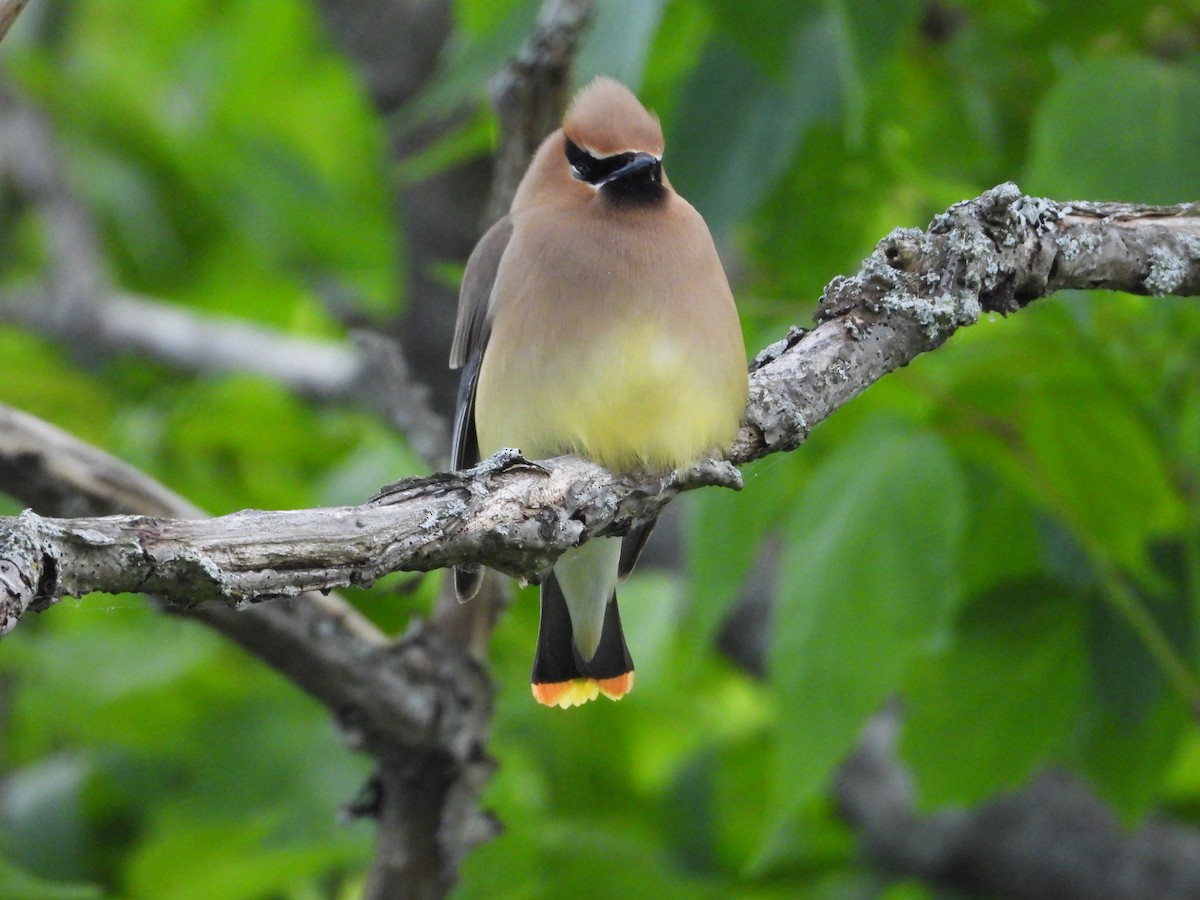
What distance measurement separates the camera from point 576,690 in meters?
3.30

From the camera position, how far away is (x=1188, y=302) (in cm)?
343

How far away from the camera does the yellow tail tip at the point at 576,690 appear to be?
3.30m

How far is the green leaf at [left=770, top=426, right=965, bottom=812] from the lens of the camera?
3205 mm

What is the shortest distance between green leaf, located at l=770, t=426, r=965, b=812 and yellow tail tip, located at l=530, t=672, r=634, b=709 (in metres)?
0.35

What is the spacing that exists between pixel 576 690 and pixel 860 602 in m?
0.64

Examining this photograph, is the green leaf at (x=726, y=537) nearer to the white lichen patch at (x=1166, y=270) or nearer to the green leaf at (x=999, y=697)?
the green leaf at (x=999, y=697)

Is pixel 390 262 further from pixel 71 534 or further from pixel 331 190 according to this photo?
pixel 71 534

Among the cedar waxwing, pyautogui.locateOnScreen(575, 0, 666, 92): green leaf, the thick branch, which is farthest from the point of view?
pyautogui.locateOnScreen(575, 0, 666, 92): green leaf

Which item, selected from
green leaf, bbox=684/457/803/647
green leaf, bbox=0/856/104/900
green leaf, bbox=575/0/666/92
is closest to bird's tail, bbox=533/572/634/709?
green leaf, bbox=684/457/803/647

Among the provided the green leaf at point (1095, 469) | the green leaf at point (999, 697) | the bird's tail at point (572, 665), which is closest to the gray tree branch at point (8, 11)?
the bird's tail at point (572, 665)

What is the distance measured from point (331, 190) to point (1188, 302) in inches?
215

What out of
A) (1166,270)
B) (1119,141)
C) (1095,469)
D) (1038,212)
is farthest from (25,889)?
(1119,141)

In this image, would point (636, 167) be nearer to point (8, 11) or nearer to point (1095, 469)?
point (1095, 469)

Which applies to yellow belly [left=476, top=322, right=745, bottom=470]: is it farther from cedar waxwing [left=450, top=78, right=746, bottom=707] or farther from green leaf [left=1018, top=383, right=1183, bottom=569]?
green leaf [left=1018, top=383, right=1183, bottom=569]
